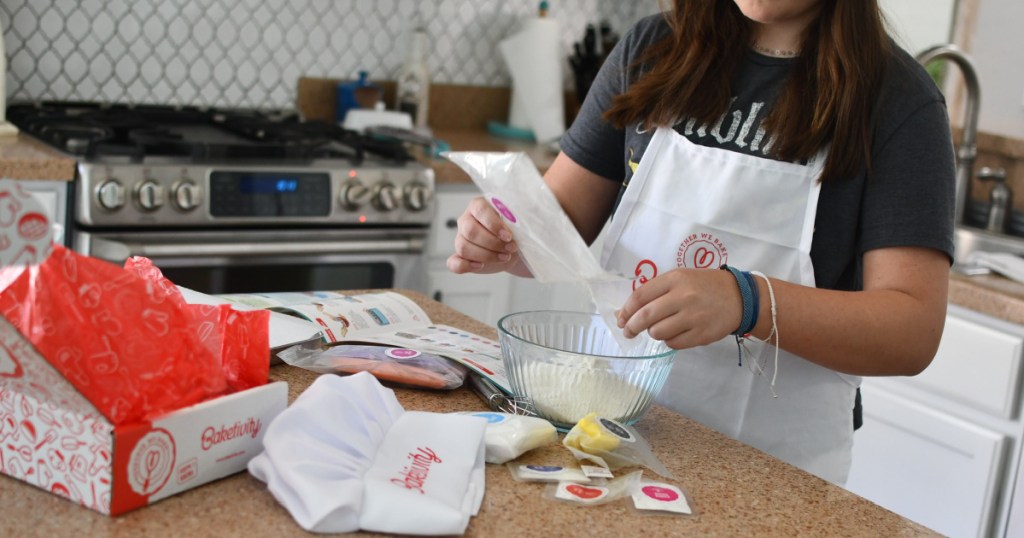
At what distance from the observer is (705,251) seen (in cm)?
140

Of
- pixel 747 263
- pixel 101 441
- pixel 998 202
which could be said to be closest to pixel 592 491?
pixel 101 441

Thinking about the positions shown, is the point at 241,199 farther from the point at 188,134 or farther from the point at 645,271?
the point at 645,271

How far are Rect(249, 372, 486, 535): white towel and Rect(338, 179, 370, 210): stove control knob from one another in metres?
1.52

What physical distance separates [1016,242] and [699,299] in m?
1.95

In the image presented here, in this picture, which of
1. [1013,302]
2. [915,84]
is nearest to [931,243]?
[915,84]

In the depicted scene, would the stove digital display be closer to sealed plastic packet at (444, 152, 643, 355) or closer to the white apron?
the white apron

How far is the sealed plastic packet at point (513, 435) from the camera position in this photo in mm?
987

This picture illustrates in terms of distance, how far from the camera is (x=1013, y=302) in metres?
2.19

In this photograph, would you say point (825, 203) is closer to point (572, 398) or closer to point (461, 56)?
point (572, 398)

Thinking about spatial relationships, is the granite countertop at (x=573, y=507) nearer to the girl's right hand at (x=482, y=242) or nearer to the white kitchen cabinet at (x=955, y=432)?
the girl's right hand at (x=482, y=242)

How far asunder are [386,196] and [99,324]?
1.74 metres

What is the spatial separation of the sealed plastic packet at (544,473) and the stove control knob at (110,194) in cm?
150

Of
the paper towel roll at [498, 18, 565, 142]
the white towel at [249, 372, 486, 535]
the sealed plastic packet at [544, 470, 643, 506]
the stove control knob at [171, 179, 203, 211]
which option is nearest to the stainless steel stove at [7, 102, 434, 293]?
the stove control knob at [171, 179, 203, 211]

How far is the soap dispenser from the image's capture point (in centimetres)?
282
